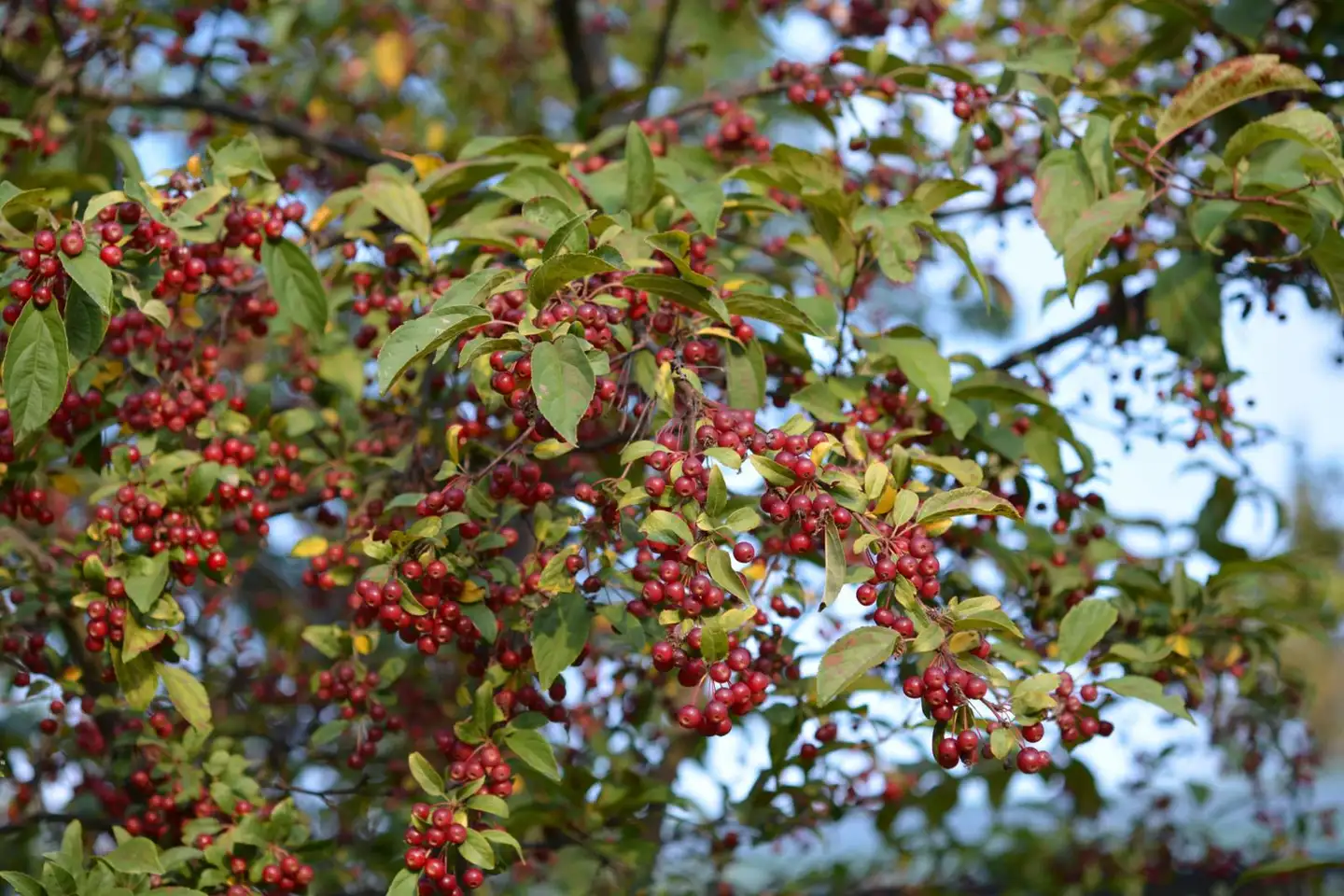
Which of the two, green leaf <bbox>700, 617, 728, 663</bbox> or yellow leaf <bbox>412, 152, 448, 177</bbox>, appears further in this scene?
yellow leaf <bbox>412, 152, 448, 177</bbox>

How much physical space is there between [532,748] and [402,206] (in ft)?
3.68

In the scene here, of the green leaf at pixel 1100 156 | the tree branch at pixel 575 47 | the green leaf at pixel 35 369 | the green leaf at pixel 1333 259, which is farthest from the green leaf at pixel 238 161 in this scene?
the tree branch at pixel 575 47

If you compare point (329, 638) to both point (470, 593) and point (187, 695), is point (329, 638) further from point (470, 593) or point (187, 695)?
point (470, 593)

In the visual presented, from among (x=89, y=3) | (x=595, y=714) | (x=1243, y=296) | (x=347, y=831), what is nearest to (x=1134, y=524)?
(x=1243, y=296)

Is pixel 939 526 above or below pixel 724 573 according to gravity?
above

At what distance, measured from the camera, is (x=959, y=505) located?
5.88 feet

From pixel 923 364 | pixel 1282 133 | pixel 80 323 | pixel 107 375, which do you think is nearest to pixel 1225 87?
pixel 1282 133

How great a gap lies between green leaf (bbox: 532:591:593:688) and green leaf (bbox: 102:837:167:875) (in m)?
0.74

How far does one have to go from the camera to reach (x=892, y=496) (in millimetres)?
1833

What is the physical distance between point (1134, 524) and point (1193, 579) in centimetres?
54

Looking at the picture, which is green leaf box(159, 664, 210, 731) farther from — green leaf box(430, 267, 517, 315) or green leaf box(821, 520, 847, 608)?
green leaf box(821, 520, 847, 608)

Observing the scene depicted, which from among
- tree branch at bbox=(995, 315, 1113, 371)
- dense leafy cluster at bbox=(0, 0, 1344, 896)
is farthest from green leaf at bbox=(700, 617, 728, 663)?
tree branch at bbox=(995, 315, 1113, 371)

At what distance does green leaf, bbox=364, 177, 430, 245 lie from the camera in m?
2.48

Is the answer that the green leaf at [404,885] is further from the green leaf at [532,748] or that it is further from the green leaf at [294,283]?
the green leaf at [294,283]
